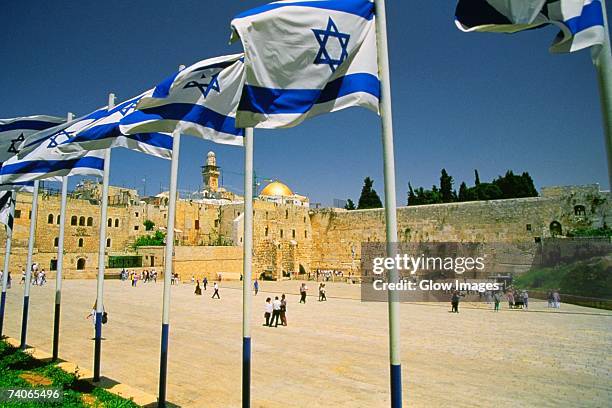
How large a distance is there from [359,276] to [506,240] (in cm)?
1206

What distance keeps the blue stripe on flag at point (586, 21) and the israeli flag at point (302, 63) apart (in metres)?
1.19

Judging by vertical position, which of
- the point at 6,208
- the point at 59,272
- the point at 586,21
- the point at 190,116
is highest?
the point at 190,116

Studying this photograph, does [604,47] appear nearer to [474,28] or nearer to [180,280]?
[474,28]

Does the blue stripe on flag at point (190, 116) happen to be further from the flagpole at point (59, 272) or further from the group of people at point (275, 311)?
the group of people at point (275, 311)

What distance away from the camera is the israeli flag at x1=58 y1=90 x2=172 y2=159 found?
509 centimetres

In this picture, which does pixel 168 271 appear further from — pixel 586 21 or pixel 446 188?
pixel 446 188

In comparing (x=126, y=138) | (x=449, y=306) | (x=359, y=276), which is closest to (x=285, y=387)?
(x=126, y=138)

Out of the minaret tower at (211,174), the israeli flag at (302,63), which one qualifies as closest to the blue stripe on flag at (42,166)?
the israeli flag at (302,63)

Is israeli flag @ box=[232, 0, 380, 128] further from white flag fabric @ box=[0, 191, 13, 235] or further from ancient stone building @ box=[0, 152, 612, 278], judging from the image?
ancient stone building @ box=[0, 152, 612, 278]

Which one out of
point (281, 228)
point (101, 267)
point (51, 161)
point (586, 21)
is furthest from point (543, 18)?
point (281, 228)

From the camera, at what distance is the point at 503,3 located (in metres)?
2.48

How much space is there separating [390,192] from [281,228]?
111 feet

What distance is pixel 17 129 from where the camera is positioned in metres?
7.95

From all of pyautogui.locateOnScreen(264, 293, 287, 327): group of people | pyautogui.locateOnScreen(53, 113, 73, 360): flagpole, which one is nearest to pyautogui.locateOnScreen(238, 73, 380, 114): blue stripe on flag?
pyautogui.locateOnScreen(53, 113, 73, 360): flagpole
